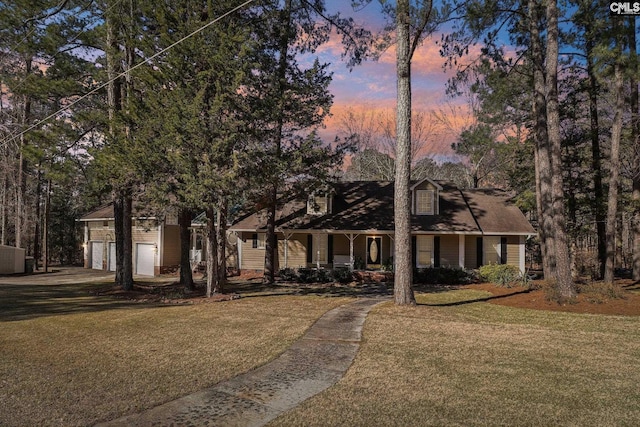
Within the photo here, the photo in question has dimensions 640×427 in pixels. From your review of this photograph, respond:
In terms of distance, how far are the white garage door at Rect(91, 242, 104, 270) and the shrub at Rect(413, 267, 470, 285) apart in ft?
73.1

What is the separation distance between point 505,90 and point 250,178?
37.7ft

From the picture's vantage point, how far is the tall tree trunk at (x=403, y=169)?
11492 mm

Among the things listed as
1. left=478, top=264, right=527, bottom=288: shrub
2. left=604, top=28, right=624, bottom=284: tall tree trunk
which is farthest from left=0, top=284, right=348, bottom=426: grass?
left=604, top=28, right=624, bottom=284: tall tree trunk

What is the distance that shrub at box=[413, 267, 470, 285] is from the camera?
65.0ft

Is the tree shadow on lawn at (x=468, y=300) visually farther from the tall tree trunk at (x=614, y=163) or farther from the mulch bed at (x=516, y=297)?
the tall tree trunk at (x=614, y=163)

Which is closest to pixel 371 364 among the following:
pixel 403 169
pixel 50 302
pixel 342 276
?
pixel 403 169

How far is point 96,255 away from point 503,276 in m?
26.9

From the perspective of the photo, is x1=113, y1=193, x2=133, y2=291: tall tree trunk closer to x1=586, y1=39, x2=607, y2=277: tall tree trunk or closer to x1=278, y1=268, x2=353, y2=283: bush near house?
x1=278, y1=268, x2=353, y2=283: bush near house

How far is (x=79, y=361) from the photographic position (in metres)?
6.82

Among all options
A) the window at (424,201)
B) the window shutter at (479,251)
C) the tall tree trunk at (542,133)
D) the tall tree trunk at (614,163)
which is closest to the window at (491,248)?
the window shutter at (479,251)

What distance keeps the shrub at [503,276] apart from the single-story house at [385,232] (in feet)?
4.03

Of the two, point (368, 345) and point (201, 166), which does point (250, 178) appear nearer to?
point (201, 166)

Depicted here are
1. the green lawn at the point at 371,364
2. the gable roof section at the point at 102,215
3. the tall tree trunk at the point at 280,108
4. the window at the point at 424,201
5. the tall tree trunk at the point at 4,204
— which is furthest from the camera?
the tall tree trunk at the point at 4,204

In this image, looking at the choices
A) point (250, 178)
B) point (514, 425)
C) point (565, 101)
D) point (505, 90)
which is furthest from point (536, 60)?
point (514, 425)
